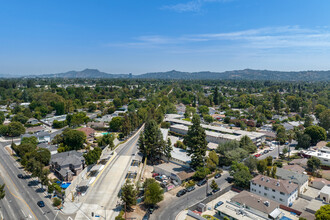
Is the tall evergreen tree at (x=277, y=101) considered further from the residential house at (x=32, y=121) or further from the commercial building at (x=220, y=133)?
the residential house at (x=32, y=121)

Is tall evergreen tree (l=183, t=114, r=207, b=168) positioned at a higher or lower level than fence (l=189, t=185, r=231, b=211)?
higher

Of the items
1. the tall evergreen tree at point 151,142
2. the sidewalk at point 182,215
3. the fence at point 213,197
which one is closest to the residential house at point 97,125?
the tall evergreen tree at point 151,142

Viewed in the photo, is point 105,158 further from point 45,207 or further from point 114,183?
point 45,207

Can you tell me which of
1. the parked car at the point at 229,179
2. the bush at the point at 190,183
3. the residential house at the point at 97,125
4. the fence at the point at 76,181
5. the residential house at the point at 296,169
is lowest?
the parked car at the point at 229,179

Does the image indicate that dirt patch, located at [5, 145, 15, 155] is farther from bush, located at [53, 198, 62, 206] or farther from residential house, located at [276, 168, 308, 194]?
residential house, located at [276, 168, 308, 194]

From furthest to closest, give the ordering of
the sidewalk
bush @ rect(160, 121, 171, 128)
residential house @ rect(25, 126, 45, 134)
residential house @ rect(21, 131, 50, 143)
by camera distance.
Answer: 1. bush @ rect(160, 121, 171, 128)
2. residential house @ rect(25, 126, 45, 134)
3. residential house @ rect(21, 131, 50, 143)
4. the sidewalk

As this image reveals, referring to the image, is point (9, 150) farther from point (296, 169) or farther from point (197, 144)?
point (296, 169)

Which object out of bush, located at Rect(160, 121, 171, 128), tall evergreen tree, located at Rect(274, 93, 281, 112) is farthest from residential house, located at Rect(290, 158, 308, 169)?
tall evergreen tree, located at Rect(274, 93, 281, 112)
